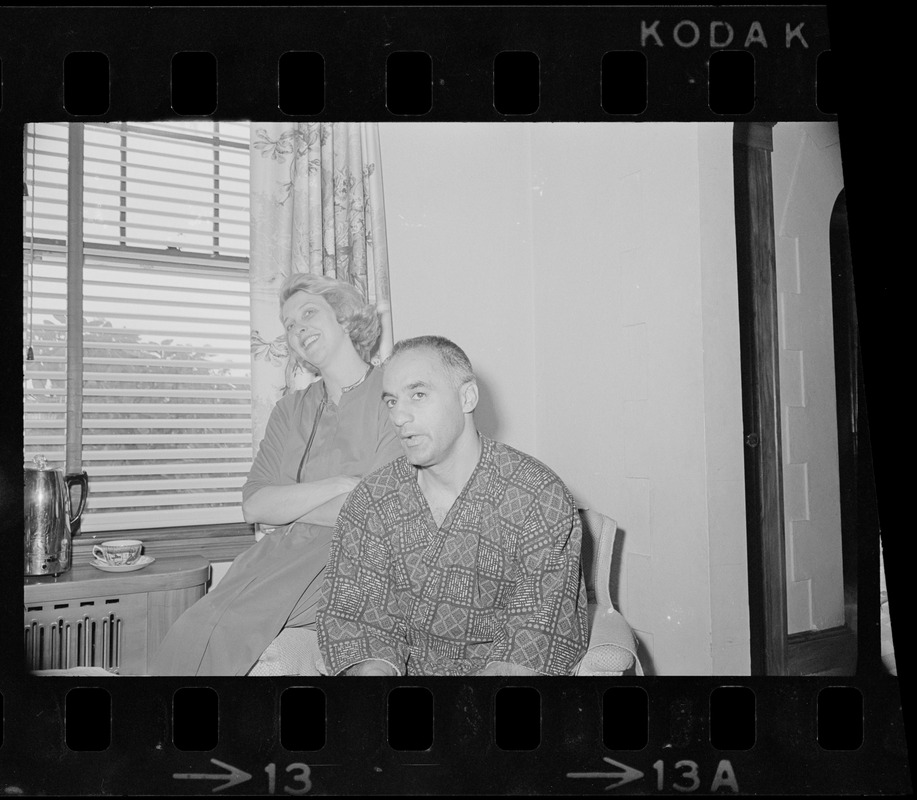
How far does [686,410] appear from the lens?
1.05 m

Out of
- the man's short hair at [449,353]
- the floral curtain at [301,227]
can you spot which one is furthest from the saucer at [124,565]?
the man's short hair at [449,353]

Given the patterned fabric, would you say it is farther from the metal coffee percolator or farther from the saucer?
the metal coffee percolator

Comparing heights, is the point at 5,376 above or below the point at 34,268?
below

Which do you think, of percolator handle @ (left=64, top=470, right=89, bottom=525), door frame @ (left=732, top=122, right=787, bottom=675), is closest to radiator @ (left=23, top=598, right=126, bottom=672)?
percolator handle @ (left=64, top=470, right=89, bottom=525)

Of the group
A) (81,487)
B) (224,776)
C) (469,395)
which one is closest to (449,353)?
(469,395)

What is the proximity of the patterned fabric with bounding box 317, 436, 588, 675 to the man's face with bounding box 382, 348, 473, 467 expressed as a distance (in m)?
0.05

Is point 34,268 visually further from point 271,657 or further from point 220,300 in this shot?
point 271,657

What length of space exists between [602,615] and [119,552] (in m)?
0.81

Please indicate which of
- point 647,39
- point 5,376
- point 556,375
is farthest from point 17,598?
point 647,39

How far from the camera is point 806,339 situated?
3.53 feet

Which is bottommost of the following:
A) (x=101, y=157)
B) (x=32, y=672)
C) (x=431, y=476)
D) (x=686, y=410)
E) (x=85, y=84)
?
(x=32, y=672)

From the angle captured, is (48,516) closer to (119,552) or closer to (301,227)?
(119,552)

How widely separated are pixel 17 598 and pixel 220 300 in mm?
572

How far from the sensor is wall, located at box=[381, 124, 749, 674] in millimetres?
1039
